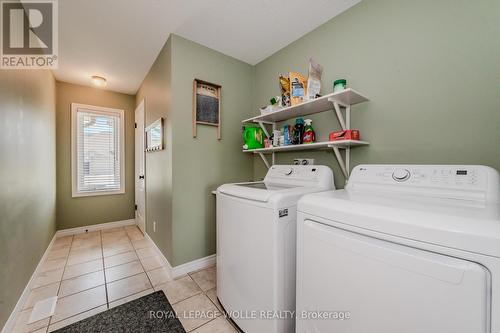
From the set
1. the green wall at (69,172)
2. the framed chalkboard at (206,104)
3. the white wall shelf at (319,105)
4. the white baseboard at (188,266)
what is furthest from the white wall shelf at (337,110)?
the green wall at (69,172)

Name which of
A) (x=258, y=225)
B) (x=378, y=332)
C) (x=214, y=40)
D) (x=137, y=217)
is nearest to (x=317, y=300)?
(x=378, y=332)

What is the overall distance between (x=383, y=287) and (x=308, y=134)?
1254 millimetres

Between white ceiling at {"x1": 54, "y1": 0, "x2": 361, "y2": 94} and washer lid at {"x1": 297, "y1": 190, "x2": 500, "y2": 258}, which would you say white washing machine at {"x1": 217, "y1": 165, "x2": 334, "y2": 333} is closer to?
washer lid at {"x1": 297, "y1": 190, "x2": 500, "y2": 258}

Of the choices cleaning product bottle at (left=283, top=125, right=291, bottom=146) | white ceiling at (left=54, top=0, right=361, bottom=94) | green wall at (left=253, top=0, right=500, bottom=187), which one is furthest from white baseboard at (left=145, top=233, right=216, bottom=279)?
white ceiling at (left=54, top=0, right=361, bottom=94)

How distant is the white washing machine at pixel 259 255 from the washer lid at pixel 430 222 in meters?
0.28

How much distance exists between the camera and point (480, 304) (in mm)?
538

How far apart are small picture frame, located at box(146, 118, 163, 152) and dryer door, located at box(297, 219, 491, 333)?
1.91 m

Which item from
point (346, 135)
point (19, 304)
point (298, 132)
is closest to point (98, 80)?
point (19, 304)

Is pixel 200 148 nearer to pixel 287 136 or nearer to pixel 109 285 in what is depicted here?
pixel 287 136

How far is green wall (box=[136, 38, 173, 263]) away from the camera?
81.3 inches

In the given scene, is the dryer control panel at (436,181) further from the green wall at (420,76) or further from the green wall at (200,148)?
the green wall at (200,148)

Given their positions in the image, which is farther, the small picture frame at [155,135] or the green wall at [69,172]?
the green wall at [69,172]

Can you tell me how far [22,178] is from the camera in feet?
5.50

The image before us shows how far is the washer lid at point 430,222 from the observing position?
55 cm
